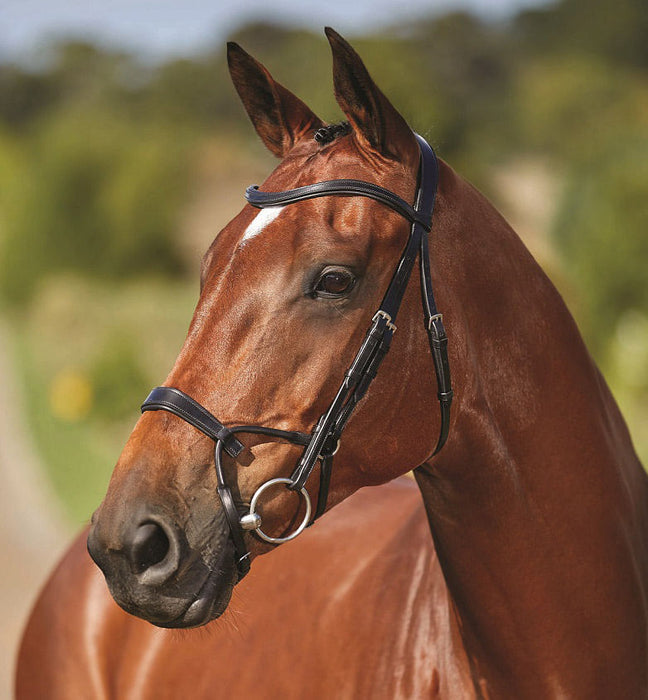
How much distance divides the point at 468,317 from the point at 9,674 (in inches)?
191

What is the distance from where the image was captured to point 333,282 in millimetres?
1926

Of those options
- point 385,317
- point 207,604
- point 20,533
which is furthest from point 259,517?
point 20,533

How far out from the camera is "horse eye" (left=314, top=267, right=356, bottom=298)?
1920 millimetres

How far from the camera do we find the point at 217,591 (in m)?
1.87

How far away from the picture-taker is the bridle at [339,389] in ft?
6.08

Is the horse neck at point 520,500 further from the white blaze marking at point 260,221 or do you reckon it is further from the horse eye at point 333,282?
the white blaze marking at point 260,221

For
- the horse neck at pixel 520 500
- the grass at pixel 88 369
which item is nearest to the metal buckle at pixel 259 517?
the horse neck at pixel 520 500

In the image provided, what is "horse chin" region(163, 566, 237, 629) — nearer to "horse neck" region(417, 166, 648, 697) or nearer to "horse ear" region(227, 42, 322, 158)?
"horse neck" region(417, 166, 648, 697)

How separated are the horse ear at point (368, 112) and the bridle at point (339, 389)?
0.23 ft

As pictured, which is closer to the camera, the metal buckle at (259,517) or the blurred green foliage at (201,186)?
the metal buckle at (259,517)

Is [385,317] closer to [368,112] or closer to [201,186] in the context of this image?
[368,112]

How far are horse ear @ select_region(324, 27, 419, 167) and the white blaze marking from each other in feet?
0.91

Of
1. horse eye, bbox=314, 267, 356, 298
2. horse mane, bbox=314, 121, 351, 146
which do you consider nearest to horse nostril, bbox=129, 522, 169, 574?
horse eye, bbox=314, 267, 356, 298

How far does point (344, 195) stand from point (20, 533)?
668 centimetres
